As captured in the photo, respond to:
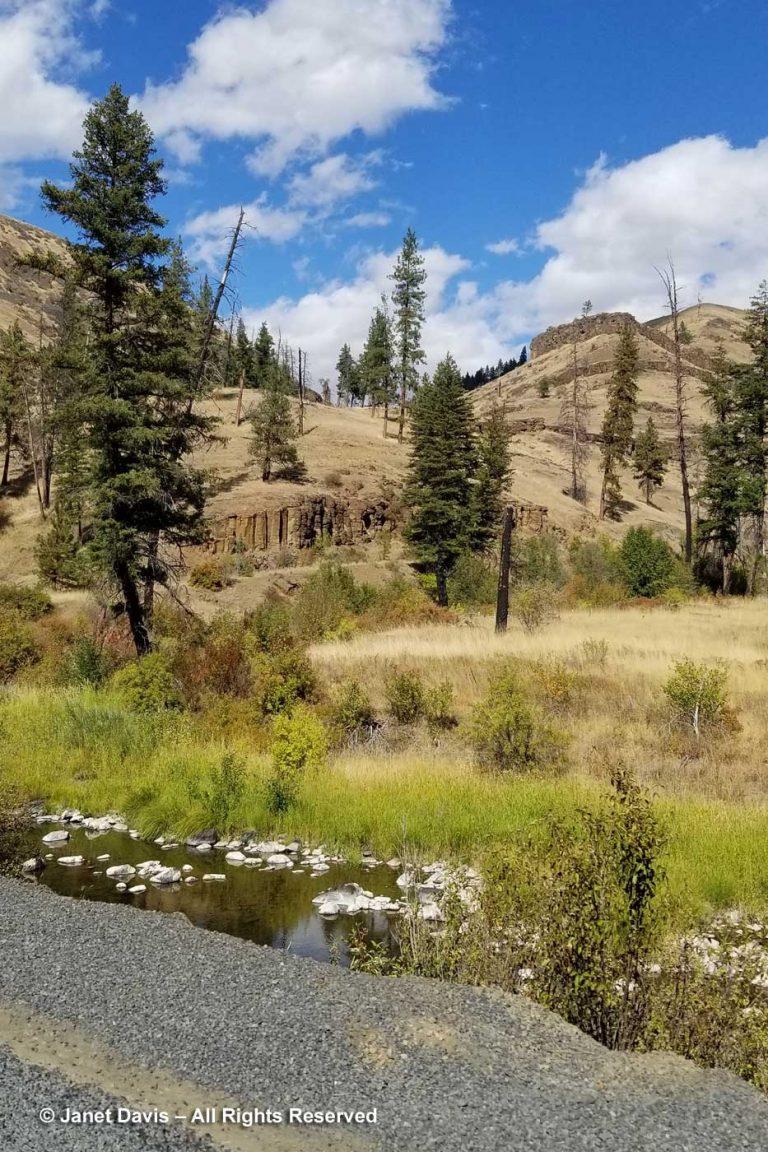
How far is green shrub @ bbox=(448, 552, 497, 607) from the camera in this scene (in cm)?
3738

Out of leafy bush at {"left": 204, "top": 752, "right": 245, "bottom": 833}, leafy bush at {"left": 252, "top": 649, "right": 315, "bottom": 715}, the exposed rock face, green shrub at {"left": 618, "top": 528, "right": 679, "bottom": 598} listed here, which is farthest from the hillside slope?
leafy bush at {"left": 204, "top": 752, "right": 245, "bottom": 833}

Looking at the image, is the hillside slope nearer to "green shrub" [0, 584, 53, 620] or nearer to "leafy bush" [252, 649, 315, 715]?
"green shrub" [0, 584, 53, 620]

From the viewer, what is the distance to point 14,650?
2202cm

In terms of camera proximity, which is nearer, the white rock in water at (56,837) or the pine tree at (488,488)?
the white rock in water at (56,837)

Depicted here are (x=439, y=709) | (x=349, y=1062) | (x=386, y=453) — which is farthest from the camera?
(x=386, y=453)

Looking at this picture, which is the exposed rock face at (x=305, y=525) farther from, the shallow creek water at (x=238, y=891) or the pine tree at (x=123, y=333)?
the shallow creek water at (x=238, y=891)

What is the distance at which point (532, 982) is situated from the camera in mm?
6219

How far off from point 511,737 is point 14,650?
14.7 metres

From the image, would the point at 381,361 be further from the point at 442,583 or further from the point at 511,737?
the point at 511,737

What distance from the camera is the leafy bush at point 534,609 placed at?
28487 mm

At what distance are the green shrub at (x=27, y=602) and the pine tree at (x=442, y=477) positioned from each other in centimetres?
1882

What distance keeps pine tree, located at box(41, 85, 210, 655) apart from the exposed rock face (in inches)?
889

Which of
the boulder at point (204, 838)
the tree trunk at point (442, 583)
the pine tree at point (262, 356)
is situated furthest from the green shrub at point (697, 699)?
the pine tree at point (262, 356)

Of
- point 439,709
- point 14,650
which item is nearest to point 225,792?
point 439,709
